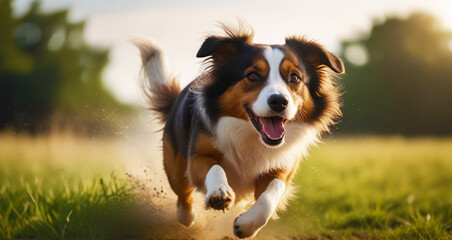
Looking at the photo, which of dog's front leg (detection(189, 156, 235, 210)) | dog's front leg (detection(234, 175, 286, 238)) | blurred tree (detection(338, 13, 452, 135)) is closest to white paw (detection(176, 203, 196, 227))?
dog's front leg (detection(189, 156, 235, 210))

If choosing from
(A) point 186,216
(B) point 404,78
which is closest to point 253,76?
(A) point 186,216

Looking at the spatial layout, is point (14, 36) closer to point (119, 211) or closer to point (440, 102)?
point (119, 211)

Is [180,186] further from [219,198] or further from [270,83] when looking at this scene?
[270,83]

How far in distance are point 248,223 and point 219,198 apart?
302 mm

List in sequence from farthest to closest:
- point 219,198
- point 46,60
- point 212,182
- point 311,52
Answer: point 46,60 < point 311,52 < point 212,182 < point 219,198

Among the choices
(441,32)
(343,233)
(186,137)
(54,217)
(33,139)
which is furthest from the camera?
(441,32)

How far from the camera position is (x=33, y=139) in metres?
8.22

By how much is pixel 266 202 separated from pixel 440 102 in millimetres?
16754

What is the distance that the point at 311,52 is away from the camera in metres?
4.46

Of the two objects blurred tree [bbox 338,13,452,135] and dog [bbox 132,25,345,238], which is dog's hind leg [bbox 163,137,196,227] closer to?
dog [bbox 132,25,345,238]

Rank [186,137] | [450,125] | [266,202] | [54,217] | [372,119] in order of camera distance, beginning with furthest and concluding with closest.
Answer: [450,125] → [372,119] → [54,217] → [186,137] → [266,202]

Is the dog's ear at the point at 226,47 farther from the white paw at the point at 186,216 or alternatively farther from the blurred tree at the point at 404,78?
the blurred tree at the point at 404,78

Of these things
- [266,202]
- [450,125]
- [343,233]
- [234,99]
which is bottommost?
[450,125]

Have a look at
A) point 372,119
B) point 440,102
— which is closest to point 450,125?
point 440,102
